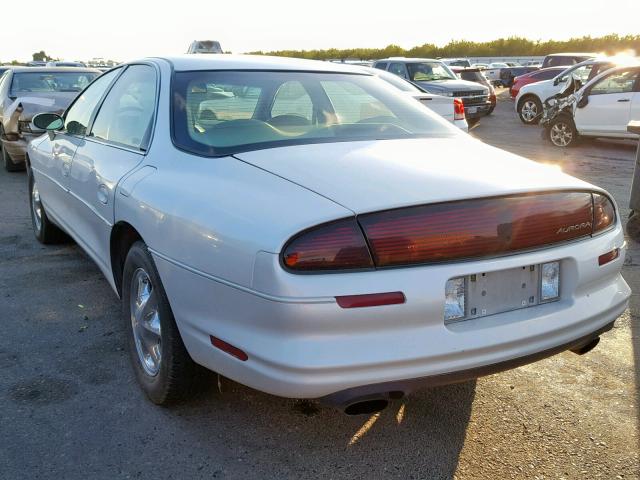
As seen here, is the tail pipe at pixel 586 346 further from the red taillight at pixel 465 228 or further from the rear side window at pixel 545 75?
the rear side window at pixel 545 75

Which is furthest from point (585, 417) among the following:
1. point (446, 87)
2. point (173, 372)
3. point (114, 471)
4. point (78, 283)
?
point (446, 87)

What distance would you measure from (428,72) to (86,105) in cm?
1312

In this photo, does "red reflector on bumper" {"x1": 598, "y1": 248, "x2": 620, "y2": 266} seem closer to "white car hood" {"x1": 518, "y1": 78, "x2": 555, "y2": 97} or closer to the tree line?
"white car hood" {"x1": 518, "y1": 78, "x2": 555, "y2": 97}

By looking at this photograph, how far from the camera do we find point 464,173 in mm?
2549

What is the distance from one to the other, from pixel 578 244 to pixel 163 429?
1.92 m

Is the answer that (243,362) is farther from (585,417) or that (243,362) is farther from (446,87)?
(446,87)

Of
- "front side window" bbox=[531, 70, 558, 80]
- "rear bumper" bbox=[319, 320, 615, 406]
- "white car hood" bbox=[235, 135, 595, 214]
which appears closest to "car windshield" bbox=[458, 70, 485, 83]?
"front side window" bbox=[531, 70, 558, 80]

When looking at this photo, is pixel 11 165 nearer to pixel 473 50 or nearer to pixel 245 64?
pixel 245 64

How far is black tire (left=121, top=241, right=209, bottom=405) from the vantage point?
2768mm

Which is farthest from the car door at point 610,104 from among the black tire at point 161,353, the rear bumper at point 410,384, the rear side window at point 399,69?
the black tire at point 161,353

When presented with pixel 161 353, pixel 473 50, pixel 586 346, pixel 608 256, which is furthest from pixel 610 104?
pixel 473 50

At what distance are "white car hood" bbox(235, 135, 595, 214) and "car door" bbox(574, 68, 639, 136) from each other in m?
10.4

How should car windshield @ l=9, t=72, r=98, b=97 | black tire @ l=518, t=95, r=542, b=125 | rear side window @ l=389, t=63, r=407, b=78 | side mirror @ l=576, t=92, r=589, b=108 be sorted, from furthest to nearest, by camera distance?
1. black tire @ l=518, t=95, r=542, b=125
2. rear side window @ l=389, t=63, r=407, b=78
3. side mirror @ l=576, t=92, r=589, b=108
4. car windshield @ l=9, t=72, r=98, b=97

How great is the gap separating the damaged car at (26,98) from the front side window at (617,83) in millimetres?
9183
